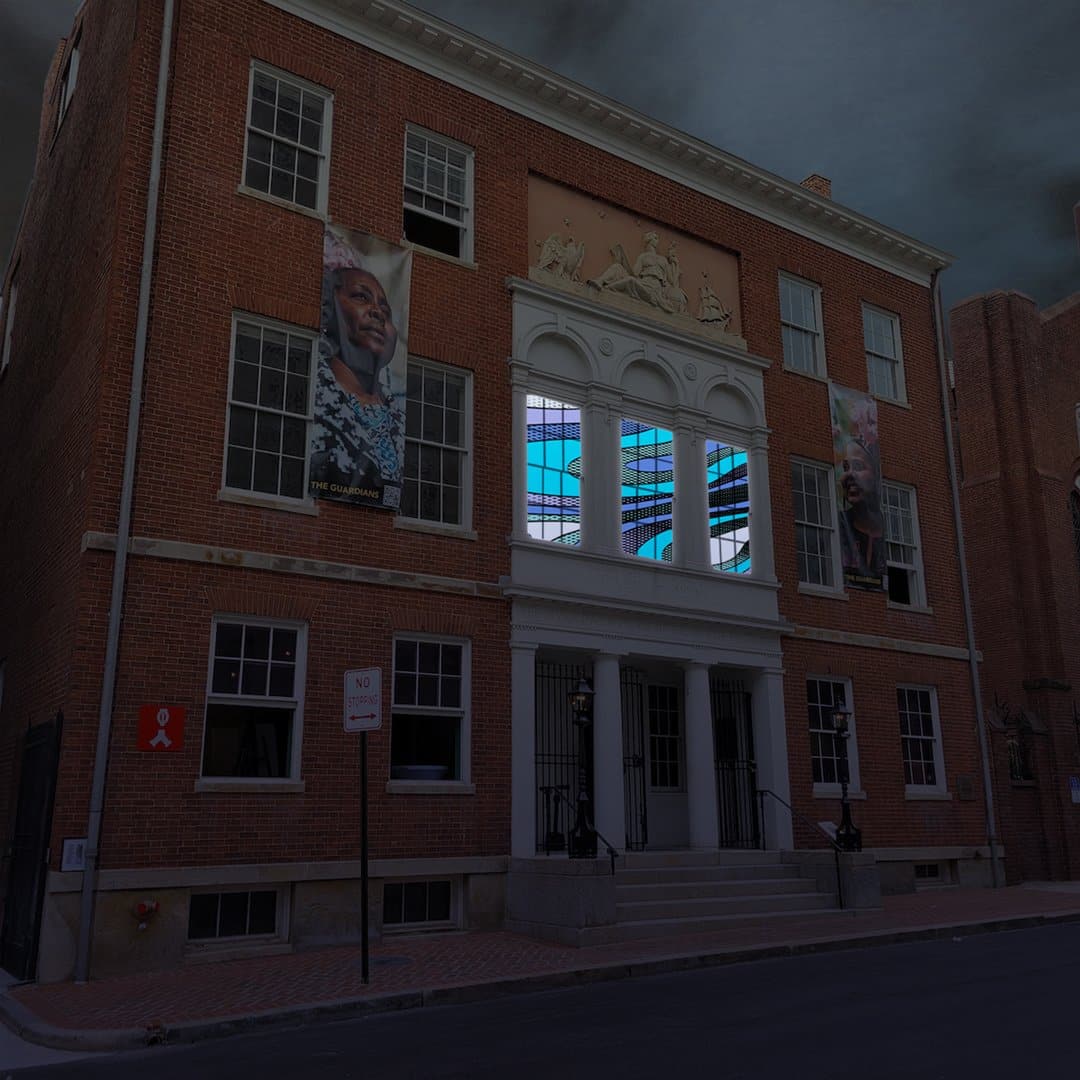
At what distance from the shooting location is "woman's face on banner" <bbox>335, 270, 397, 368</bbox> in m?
15.2

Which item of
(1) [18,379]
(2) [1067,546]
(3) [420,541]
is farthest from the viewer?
(2) [1067,546]

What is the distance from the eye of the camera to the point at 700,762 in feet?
56.2

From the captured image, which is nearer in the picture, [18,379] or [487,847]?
[487,847]

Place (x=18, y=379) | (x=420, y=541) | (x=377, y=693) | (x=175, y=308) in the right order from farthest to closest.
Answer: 1. (x=18, y=379)
2. (x=420, y=541)
3. (x=175, y=308)
4. (x=377, y=693)

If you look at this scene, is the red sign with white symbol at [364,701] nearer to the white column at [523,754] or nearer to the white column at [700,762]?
the white column at [523,754]

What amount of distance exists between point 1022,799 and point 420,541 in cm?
1499

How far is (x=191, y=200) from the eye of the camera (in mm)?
14273

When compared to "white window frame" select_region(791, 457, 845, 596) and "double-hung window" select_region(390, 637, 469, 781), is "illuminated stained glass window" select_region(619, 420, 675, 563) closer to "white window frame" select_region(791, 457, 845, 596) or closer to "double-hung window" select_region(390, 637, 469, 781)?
"white window frame" select_region(791, 457, 845, 596)

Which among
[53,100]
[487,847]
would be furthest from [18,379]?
[487,847]

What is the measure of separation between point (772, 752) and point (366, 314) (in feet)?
31.2

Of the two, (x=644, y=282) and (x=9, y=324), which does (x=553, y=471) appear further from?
(x=9, y=324)

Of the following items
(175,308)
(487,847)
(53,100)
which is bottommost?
(487,847)

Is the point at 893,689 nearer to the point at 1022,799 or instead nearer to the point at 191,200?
the point at 1022,799

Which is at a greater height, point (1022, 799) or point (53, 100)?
point (53, 100)
